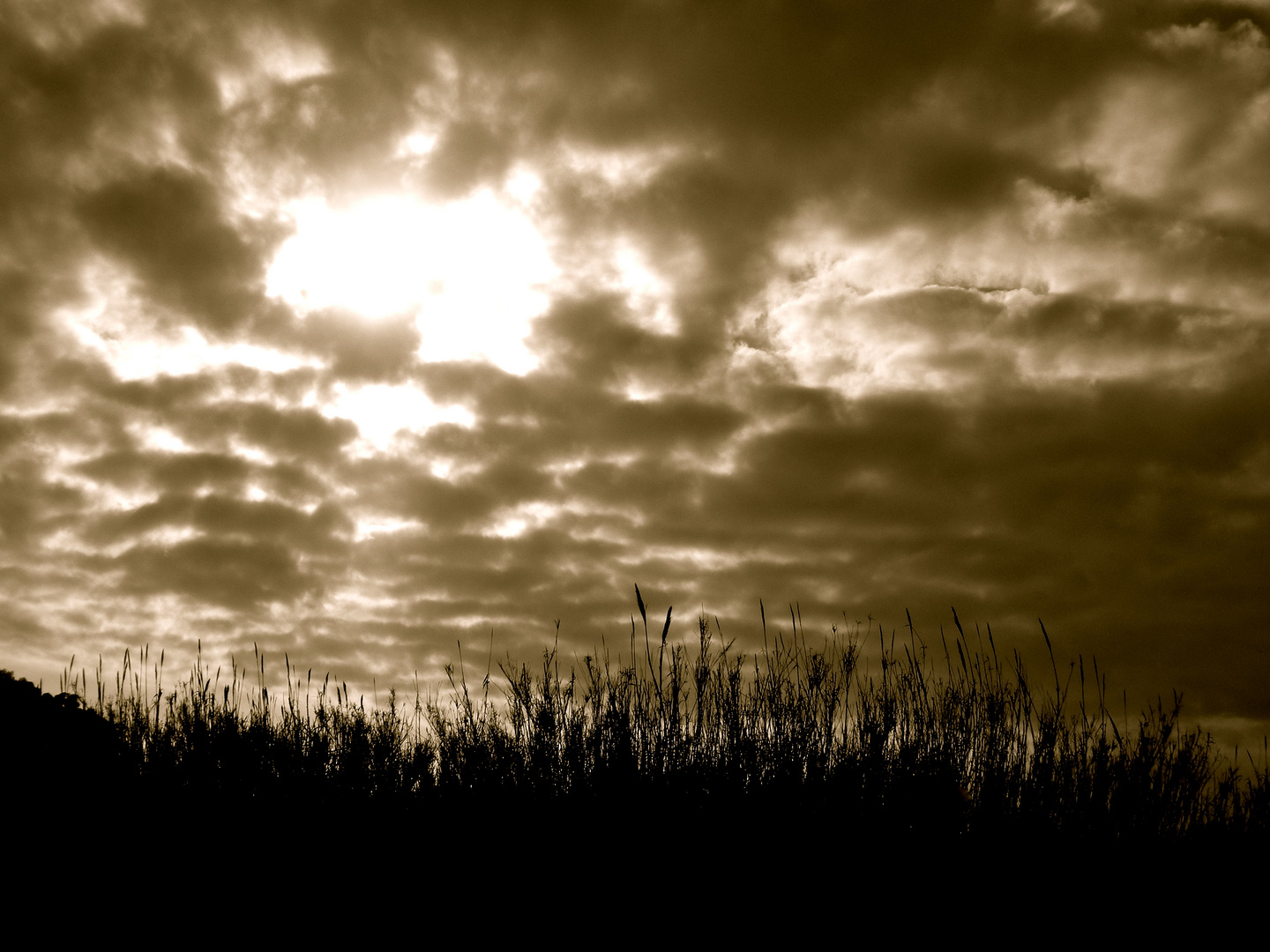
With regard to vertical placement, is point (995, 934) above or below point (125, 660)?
below

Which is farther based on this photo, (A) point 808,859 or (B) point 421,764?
(B) point 421,764

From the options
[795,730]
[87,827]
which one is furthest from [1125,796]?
[87,827]

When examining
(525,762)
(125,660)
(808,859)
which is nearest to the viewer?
(808,859)

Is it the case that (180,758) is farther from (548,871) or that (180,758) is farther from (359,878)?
(548,871)

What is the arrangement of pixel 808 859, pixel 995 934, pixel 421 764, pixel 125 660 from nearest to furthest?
pixel 995 934 < pixel 808 859 < pixel 421 764 < pixel 125 660

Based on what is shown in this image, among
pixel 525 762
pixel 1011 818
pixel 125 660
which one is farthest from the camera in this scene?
pixel 125 660

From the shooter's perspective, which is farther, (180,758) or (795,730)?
(180,758)

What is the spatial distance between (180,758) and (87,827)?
6.58 ft

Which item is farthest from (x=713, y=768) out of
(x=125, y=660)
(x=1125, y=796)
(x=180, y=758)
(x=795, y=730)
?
(x=125, y=660)

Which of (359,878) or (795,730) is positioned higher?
(795,730)

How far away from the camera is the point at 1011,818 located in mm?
6832

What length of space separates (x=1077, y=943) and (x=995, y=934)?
1.84 ft

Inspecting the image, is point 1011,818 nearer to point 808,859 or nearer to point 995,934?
point 995,934

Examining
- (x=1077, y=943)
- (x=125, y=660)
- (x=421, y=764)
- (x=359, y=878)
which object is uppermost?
(x=125, y=660)
